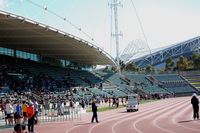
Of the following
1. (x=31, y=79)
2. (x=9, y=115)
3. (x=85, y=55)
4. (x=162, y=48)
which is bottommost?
(x=9, y=115)

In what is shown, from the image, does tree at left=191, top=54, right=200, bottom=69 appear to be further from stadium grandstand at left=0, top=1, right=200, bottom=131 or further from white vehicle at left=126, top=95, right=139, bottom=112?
white vehicle at left=126, top=95, right=139, bottom=112

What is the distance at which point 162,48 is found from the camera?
161750mm

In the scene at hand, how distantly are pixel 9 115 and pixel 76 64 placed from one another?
1996 inches

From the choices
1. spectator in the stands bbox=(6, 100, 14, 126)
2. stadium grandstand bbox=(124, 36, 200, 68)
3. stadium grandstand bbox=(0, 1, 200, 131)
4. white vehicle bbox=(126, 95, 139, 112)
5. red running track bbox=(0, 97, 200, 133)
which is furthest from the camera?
stadium grandstand bbox=(124, 36, 200, 68)

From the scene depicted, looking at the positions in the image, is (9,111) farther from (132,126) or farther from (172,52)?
(172,52)

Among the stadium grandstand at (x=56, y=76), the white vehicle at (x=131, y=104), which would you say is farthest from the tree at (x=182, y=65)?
the white vehicle at (x=131, y=104)

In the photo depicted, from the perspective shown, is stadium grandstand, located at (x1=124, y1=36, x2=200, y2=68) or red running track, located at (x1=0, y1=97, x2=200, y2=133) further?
stadium grandstand, located at (x1=124, y1=36, x2=200, y2=68)

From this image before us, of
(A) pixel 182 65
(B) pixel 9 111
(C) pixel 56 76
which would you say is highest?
(A) pixel 182 65

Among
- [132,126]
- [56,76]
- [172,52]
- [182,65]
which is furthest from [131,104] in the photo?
[172,52]

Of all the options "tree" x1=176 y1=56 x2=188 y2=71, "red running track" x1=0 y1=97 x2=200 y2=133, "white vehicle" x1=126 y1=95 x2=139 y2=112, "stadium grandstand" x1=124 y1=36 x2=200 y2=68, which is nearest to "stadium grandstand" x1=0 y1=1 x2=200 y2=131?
"red running track" x1=0 y1=97 x2=200 y2=133

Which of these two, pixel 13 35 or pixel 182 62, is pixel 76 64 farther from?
pixel 182 62

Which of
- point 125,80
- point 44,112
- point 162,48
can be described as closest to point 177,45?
point 162,48

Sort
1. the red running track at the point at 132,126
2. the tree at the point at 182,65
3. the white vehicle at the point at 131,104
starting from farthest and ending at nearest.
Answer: the tree at the point at 182,65
the white vehicle at the point at 131,104
the red running track at the point at 132,126

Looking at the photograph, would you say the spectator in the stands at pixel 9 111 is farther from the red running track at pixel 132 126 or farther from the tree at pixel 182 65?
the tree at pixel 182 65
